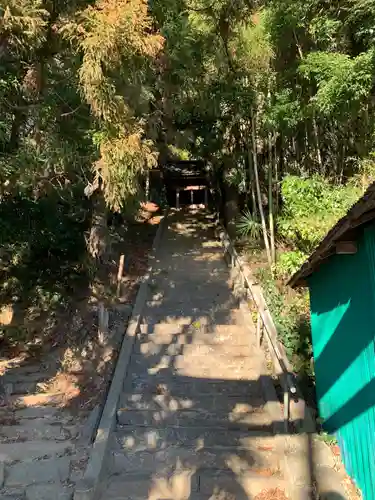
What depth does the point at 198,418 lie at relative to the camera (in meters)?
6.05

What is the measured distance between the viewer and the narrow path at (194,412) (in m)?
4.77

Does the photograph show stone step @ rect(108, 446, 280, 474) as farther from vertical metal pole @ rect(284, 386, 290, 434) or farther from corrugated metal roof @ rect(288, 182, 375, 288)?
corrugated metal roof @ rect(288, 182, 375, 288)

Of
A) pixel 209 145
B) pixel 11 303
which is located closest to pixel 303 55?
pixel 209 145

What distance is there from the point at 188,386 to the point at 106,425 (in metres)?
1.54

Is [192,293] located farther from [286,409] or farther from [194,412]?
[286,409]

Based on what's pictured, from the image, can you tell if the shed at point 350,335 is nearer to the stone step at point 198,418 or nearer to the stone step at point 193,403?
the stone step at point 198,418

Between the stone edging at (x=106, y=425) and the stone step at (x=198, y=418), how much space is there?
0.74ft

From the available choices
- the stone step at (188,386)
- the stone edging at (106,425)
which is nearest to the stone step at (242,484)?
the stone edging at (106,425)

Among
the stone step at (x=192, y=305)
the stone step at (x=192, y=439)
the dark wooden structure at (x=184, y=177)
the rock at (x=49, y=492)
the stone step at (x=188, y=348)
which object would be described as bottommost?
the rock at (x=49, y=492)

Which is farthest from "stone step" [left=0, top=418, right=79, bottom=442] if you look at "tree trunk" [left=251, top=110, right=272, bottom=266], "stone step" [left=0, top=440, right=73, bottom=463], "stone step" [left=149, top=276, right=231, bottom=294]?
"tree trunk" [left=251, top=110, right=272, bottom=266]

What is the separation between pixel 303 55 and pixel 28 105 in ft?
18.1

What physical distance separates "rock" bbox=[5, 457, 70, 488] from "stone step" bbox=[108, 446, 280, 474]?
1.65 feet

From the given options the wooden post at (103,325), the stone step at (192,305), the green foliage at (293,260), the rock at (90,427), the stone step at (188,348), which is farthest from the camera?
the stone step at (192,305)

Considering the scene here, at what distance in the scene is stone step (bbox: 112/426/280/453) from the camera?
5.41 metres
